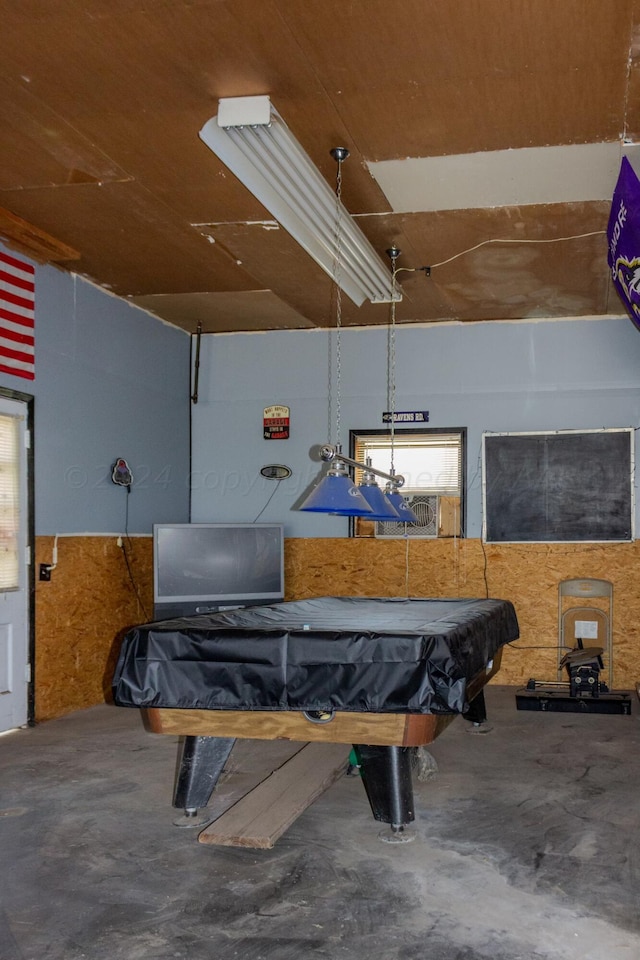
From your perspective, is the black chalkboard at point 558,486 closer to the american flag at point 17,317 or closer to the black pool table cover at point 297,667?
the black pool table cover at point 297,667

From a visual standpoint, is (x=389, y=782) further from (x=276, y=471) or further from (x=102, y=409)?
(x=276, y=471)

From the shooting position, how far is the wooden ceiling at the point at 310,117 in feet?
10.2

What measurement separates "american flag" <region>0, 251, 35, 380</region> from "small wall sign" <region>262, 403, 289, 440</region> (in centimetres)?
265

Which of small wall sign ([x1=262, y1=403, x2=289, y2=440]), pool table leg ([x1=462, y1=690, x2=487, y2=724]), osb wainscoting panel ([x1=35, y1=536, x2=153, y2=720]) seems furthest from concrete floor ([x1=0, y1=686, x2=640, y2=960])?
small wall sign ([x1=262, y1=403, x2=289, y2=440])

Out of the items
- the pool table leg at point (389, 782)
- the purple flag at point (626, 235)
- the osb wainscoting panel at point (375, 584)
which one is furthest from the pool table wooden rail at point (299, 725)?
the osb wainscoting panel at point (375, 584)

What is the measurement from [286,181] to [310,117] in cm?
45

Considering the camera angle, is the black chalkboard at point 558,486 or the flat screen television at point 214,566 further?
the black chalkboard at point 558,486

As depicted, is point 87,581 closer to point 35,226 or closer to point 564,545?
point 35,226

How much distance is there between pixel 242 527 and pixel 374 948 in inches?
183

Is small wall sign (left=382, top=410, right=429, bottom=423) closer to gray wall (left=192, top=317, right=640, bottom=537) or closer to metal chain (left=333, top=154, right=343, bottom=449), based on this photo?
gray wall (left=192, top=317, right=640, bottom=537)

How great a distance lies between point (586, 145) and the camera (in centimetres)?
408

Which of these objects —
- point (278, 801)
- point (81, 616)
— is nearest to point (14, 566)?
point (81, 616)

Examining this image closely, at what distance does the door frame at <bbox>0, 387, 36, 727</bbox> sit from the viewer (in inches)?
224

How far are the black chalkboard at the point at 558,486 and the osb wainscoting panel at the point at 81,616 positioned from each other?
312 cm
